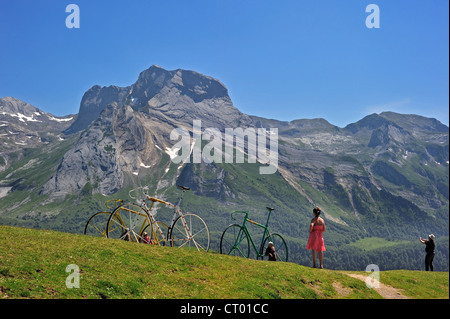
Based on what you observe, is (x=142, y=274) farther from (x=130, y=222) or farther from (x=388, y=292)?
(x=388, y=292)

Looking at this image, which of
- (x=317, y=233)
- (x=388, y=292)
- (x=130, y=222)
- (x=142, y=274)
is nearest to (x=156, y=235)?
(x=130, y=222)

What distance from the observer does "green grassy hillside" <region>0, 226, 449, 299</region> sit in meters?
12.6

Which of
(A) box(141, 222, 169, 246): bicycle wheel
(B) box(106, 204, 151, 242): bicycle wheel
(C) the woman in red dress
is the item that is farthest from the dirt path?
(B) box(106, 204, 151, 242): bicycle wheel

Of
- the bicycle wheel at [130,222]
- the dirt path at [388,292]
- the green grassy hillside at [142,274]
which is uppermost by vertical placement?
the bicycle wheel at [130,222]

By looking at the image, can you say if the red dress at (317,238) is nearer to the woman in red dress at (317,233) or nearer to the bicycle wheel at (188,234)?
the woman in red dress at (317,233)

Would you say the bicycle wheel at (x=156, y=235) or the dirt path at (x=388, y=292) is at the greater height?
the bicycle wheel at (x=156, y=235)

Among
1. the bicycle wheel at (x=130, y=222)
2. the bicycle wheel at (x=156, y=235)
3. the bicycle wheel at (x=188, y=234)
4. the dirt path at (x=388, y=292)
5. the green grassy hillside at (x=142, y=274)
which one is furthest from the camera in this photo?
the bicycle wheel at (x=188, y=234)

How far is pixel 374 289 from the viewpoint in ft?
72.2

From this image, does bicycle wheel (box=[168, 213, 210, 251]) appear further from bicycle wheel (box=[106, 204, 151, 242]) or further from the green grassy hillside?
the green grassy hillside

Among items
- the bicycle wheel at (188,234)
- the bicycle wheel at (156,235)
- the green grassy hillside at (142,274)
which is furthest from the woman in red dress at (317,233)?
the bicycle wheel at (156,235)

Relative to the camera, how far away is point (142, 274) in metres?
15.5

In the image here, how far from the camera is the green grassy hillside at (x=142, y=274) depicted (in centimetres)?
1264
